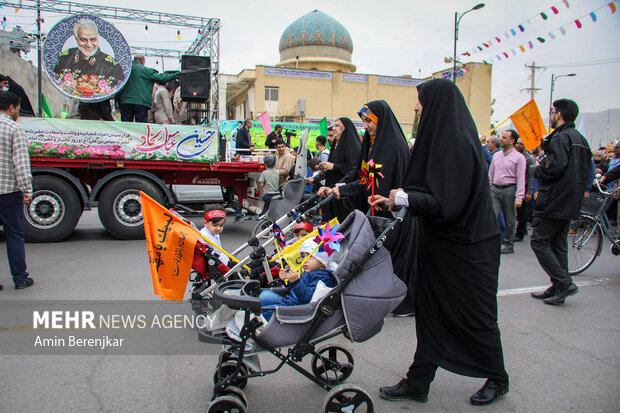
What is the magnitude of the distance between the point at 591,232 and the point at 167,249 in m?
5.60

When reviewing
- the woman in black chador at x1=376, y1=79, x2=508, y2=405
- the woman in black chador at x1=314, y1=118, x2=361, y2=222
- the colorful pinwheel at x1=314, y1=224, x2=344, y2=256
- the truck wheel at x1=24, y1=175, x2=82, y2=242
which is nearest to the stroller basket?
the woman in black chador at x1=314, y1=118, x2=361, y2=222

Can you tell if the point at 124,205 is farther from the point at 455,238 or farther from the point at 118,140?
the point at 455,238

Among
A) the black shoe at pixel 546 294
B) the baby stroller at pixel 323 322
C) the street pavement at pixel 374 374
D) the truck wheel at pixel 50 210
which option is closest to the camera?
the baby stroller at pixel 323 322

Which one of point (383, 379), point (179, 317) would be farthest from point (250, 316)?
point (179, 317)

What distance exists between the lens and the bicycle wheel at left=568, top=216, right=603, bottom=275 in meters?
6.14

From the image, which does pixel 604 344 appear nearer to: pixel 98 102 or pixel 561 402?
pixel 561 402

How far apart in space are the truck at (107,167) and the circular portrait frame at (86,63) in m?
1.03

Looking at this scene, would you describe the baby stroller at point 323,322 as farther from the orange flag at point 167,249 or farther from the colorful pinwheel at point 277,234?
the colorful pinwheel at point 277,234

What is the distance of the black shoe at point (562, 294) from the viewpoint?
4.81 metres

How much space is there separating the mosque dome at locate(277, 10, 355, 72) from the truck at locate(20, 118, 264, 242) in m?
34.8

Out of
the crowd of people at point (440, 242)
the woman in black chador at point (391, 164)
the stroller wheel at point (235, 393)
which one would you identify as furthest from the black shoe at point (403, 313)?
the stroller wheel at point (235, 393)

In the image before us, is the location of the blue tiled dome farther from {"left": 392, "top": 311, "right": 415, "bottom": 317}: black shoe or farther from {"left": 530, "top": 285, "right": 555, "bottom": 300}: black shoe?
{"left": 392, "top": 311, "right": 415, "bottom": 317}: black shoe

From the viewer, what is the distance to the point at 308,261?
3178 millimetres

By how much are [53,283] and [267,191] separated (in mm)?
3891
